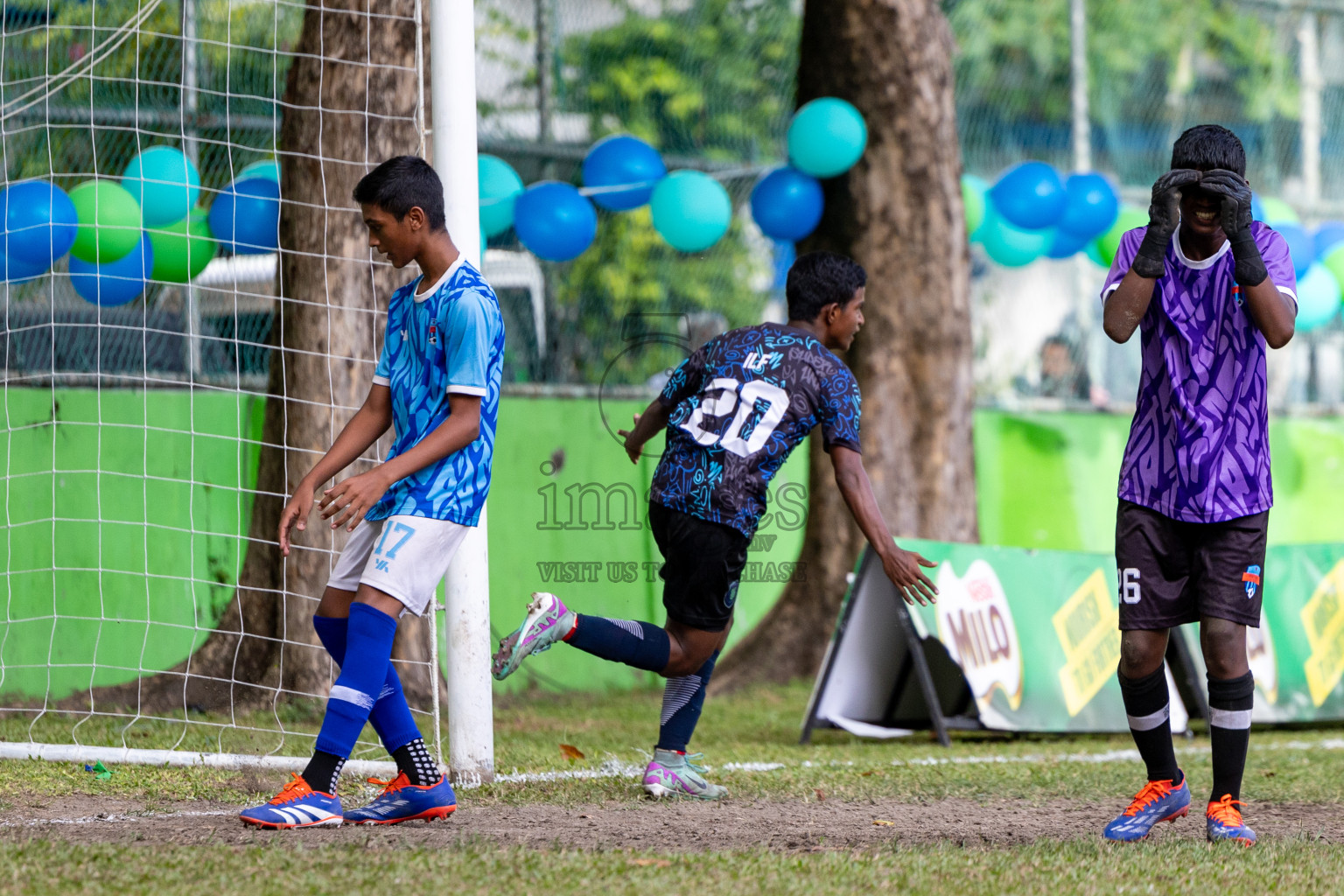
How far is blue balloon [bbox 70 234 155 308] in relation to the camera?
7039 mm

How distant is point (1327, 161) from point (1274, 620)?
719 cm

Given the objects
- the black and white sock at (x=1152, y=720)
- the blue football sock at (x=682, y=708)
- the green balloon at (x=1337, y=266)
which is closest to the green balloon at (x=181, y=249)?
the blue football sock at (x=682, y=708)

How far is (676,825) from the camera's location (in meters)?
4.27

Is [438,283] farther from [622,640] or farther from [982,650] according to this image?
[982,650]

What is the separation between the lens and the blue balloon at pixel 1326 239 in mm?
10734

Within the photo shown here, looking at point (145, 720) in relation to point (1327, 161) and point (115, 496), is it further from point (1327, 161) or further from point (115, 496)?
point (1327, 161)

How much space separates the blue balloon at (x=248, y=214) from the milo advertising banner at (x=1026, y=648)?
3.31 metres

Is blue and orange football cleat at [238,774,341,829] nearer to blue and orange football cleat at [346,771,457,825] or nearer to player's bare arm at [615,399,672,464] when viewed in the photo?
blue and orange football cleat at [346,771,457,825]

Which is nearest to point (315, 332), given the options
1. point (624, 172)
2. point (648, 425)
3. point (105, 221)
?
point (105, 221)

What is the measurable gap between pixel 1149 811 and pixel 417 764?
2108 mm

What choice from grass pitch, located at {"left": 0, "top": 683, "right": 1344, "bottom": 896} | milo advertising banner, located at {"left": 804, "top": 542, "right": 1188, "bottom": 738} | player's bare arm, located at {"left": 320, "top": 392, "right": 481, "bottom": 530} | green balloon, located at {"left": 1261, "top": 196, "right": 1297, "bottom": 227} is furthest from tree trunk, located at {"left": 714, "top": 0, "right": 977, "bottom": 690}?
player's bare arm, located at {"left": 320, "top": 392, "right": 481, "bottom": 530}

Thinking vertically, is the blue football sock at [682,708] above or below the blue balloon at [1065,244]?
below

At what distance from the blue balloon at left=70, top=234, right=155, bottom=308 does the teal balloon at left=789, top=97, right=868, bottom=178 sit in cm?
369

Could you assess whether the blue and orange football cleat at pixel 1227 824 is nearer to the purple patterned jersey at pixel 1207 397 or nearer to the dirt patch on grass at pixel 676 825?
the dirt patch on grass at pixel 676 825
